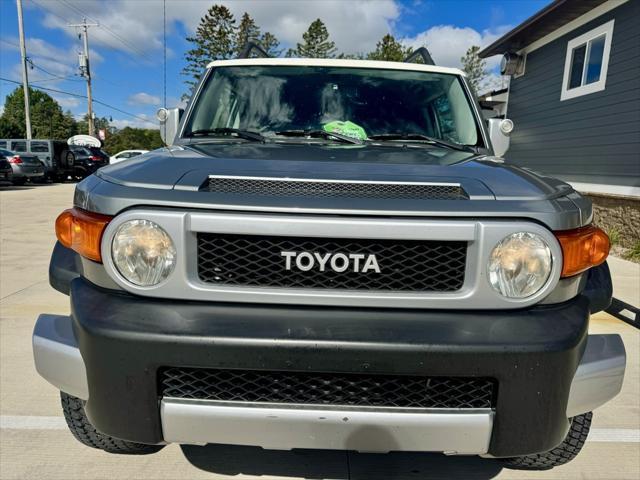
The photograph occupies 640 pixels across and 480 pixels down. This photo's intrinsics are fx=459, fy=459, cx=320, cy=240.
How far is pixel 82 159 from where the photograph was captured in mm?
22297

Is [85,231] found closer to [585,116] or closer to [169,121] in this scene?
[169,121]

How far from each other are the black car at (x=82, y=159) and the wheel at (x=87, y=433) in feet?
68.6

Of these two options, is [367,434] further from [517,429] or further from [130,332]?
[130,332]

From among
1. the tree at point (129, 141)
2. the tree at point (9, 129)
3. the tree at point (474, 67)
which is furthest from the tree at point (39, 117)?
the tree at point (474, 67)

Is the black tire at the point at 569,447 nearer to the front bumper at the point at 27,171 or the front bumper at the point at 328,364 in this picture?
the front bumper at the point at 328,364

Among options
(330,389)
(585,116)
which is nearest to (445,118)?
(330,389)

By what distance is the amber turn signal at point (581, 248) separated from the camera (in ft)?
5.02

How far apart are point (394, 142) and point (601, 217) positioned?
7.40 metres

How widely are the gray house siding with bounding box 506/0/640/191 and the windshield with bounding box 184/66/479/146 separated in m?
3.60

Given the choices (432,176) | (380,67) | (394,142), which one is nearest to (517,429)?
(432,176)

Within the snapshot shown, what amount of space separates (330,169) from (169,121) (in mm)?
1478

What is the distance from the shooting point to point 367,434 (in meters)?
1.43

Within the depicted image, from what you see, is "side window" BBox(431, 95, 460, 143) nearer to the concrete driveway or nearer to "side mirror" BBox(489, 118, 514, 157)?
"side mirror" BBox(489, 118, 514, 157)

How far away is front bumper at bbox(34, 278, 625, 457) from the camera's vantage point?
4.53 ft
